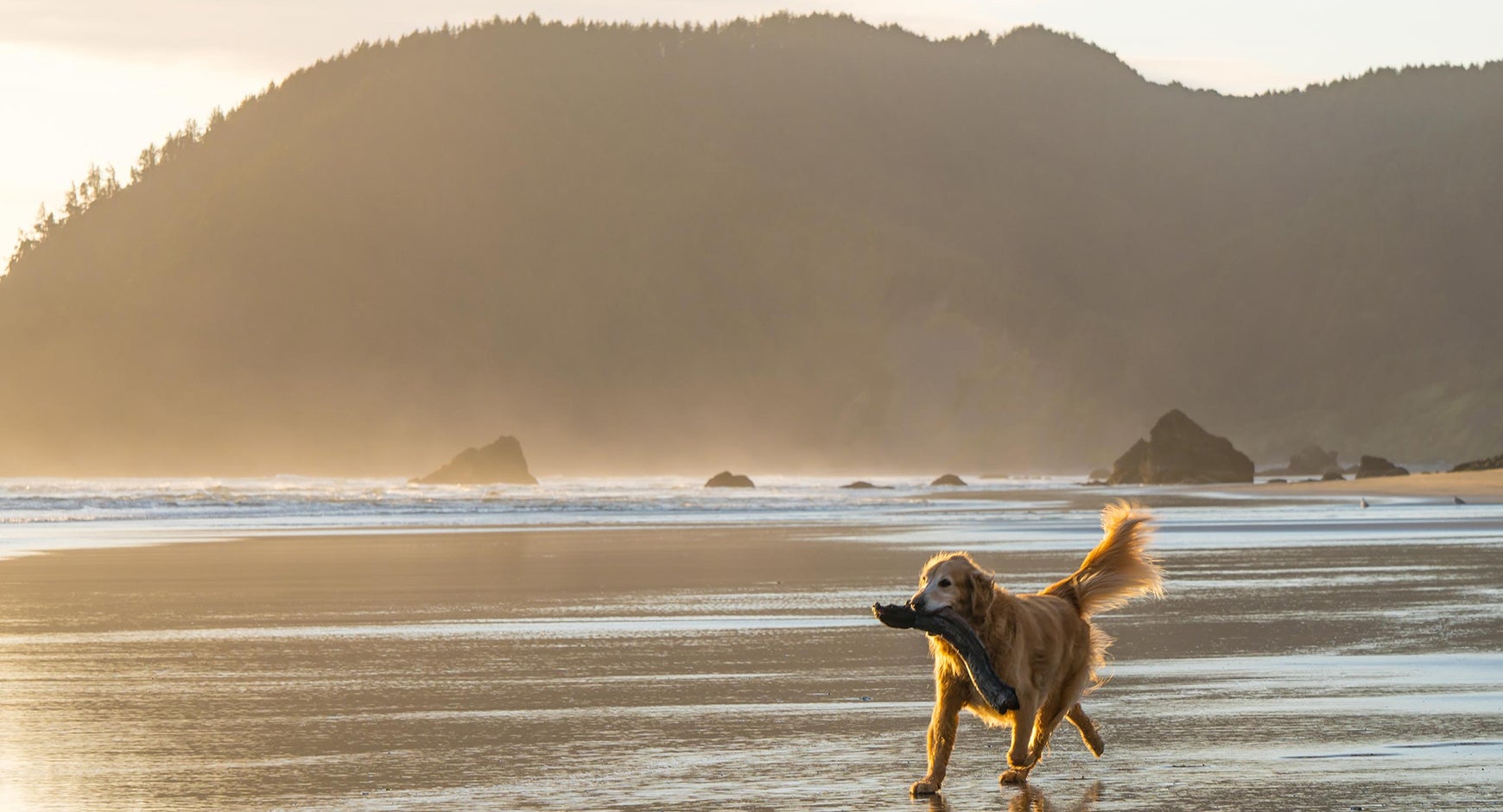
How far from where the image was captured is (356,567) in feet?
66.7

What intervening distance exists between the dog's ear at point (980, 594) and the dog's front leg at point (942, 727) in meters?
0.29

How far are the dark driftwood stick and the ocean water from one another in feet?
→ 51.3

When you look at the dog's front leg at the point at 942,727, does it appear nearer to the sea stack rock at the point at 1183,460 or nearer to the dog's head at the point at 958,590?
the dog's head at the point at 958,590

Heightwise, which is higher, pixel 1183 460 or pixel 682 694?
pixel 1183 460

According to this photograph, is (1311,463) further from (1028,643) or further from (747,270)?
(1028,643)

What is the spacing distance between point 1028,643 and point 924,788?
0.77 meters

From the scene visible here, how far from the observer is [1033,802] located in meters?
7.52

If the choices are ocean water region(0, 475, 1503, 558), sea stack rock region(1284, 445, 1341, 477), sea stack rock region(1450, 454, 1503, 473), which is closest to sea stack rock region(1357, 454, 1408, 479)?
sea stack rock region(1450, 454, 1503, 473)

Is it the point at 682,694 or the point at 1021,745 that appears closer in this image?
the point at 1021,745

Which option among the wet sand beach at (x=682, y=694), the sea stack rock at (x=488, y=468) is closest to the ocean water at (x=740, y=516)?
the wet sand beach at (x=682, y=694)

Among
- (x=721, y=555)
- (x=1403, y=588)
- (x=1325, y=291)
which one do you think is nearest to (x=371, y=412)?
(x=1325, y=291)

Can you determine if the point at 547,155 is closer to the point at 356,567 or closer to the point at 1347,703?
the point at 356,567

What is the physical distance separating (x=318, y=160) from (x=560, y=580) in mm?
115840

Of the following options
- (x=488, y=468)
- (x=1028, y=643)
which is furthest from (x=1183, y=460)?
(x=1028, y=643)
